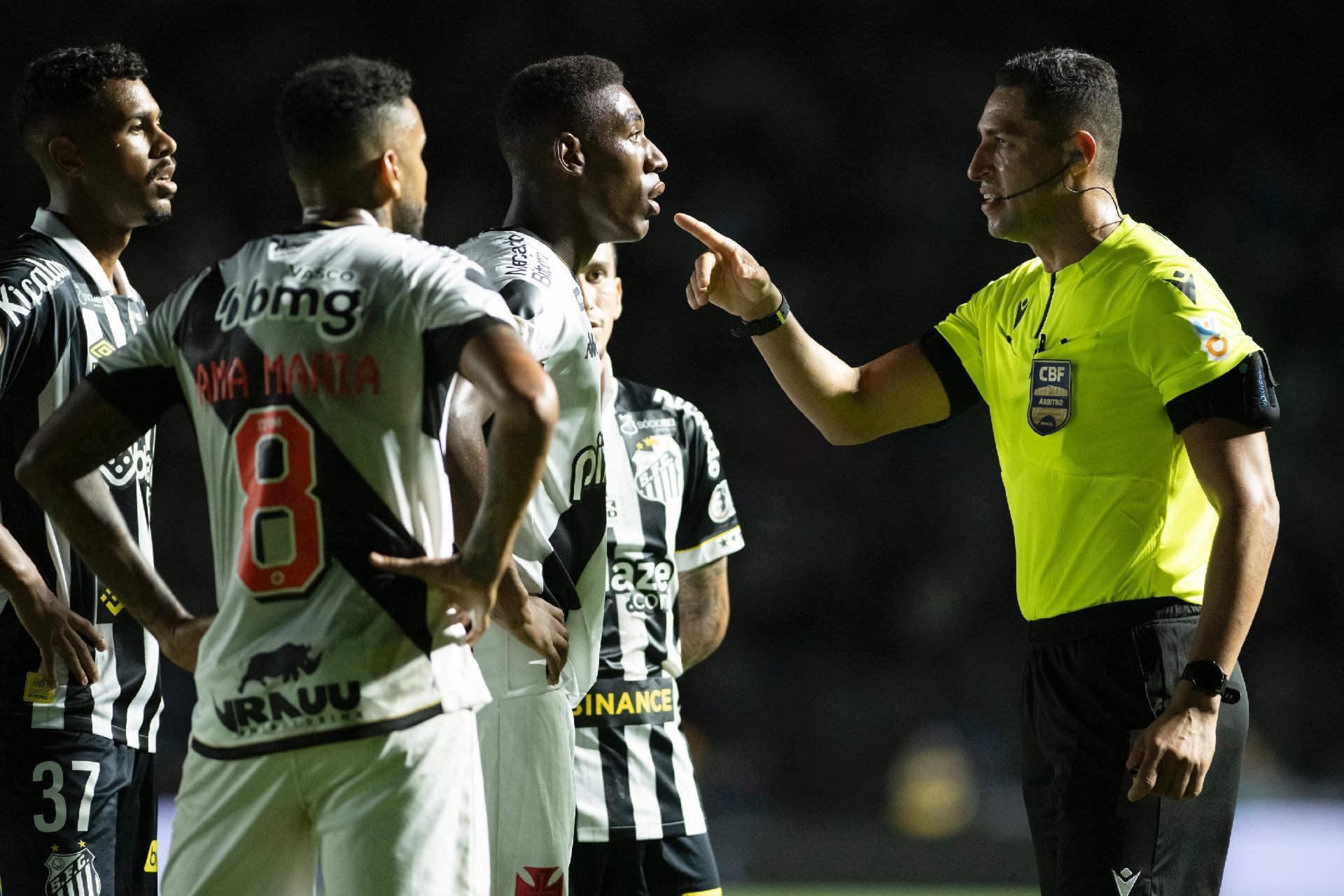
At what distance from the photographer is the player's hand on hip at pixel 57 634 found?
3.36 meters

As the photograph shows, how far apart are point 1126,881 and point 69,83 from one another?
3271 mm

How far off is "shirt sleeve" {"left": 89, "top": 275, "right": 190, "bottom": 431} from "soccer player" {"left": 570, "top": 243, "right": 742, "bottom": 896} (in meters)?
1.94

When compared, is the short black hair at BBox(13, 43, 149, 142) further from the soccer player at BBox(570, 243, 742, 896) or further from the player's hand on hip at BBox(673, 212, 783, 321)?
the player's hand on hip at BBox(673, 212, 783, 321)

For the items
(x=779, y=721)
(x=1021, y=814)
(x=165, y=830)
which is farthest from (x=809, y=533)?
(x=165, y=830)

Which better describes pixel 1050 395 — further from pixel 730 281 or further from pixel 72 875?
pixel 72 875

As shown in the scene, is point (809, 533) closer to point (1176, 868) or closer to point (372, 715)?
point (1176, 868)

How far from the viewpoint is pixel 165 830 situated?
7.64 m

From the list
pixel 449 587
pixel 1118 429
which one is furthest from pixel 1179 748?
pixel 449 587

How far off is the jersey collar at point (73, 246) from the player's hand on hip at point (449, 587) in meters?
1.70

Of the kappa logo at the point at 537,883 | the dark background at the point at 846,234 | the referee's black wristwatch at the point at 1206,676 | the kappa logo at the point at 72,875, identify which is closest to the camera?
the referee's black wristwatch at the point at 1206,676

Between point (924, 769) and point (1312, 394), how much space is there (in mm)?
4891

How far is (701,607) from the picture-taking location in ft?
17.3

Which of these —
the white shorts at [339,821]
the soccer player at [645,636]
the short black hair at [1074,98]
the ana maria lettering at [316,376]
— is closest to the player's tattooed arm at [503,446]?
the ana maria lettering at [316,376]

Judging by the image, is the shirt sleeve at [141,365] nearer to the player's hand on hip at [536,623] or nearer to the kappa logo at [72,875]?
the player's hand on hip at [536,623]
